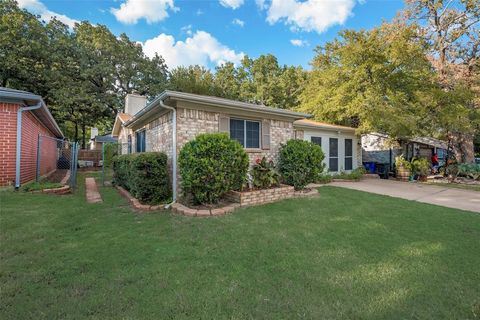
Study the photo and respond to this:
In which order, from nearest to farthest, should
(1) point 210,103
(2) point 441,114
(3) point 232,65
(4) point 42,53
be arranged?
(1) point 210,103 → (2) point 441,114 → (4) point 42,53 → (3) point 232,65

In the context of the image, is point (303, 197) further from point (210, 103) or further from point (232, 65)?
point (232, 65)

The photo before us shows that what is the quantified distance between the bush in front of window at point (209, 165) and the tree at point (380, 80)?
8163mm

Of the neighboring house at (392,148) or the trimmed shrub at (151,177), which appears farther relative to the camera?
the neighboring house at (392,148)

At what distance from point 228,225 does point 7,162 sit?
652 centimetres

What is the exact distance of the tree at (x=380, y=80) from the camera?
1058cm

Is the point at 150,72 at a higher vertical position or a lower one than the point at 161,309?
higher

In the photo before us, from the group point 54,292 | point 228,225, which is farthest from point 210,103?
point 54,292

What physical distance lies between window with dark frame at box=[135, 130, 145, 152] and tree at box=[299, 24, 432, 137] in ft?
31.3

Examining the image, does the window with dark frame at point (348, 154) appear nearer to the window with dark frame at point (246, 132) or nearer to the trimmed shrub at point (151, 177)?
the window with dark frame at point (246, 132)

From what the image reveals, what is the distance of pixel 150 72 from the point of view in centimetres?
2400

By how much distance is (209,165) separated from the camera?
516cm

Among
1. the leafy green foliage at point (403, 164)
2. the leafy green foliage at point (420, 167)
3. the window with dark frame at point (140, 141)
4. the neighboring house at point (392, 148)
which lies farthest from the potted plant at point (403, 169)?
the window with dark frame at point (140, 141)

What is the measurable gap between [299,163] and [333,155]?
5201 millimetres

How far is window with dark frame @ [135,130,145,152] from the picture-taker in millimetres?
9188
